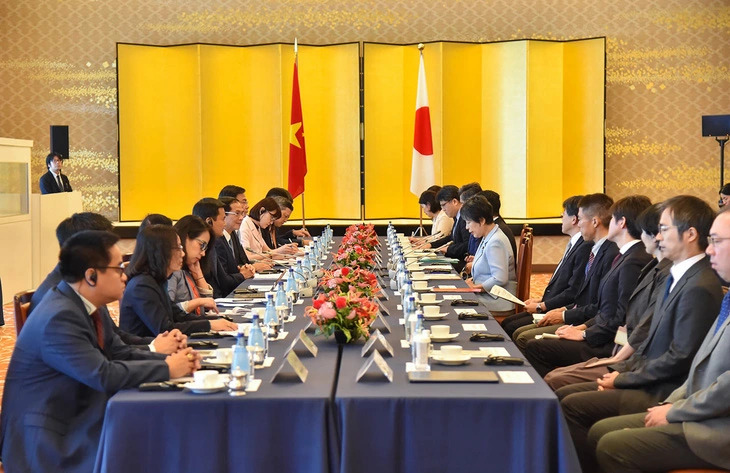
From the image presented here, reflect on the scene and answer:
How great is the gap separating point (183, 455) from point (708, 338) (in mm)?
1746

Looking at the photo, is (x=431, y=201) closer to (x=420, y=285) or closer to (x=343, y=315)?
(x=420, y=285)

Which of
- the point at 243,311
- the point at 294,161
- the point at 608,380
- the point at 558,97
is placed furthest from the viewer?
the point at 558,97

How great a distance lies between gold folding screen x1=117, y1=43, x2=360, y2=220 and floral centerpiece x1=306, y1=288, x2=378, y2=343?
820cm

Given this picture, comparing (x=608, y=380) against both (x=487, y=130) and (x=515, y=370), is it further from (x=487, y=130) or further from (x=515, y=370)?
(x=487, y=130)

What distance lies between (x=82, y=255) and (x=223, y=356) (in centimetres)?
65

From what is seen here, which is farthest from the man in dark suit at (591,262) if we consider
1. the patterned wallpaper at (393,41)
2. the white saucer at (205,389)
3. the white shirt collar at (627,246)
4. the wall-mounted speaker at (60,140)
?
the wall-mounted speaker at (60,140)

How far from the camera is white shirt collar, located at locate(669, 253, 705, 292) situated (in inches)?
132

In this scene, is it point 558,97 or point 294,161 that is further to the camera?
point 558,97

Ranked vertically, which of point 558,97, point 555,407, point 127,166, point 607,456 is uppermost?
point 558,97

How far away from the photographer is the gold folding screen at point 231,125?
11.4m

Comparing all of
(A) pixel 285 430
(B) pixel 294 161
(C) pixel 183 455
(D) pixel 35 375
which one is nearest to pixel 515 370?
(A) pixel 285 430

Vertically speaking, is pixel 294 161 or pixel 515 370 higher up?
pixel 294 161

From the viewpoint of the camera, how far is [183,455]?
2.77 metres

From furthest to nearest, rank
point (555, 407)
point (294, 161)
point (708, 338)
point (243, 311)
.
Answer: point (294, 161), point (243, 311), point (708, 338), point (555, 407)
